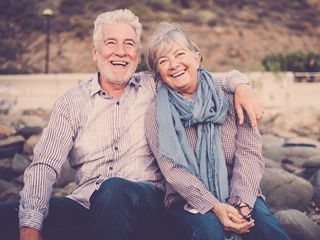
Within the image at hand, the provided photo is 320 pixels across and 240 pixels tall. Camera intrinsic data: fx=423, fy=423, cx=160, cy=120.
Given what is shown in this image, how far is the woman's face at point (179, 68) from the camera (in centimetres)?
296

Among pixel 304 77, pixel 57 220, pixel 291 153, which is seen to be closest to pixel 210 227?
pixel 57 220

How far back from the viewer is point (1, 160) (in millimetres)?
6242

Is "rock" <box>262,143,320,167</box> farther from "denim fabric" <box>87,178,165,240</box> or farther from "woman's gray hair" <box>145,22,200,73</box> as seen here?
"denim fabric" <box>87,178,165,240</box>

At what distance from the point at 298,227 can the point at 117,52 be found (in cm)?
195

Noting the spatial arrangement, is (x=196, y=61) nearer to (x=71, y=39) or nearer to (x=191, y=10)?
(x=71, y=39)

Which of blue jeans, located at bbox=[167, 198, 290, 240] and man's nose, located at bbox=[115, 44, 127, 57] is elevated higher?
man's nose, located at bbox=[115, 44, 127, 57]

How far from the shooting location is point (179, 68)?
9.66 ft

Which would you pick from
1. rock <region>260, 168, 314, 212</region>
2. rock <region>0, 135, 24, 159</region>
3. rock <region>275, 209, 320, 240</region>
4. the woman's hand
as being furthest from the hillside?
the woman's hand

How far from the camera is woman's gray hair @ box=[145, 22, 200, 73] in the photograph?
2.96 m

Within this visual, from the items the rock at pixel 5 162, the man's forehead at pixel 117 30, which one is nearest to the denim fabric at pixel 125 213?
the man's forehead at pixel 117 30

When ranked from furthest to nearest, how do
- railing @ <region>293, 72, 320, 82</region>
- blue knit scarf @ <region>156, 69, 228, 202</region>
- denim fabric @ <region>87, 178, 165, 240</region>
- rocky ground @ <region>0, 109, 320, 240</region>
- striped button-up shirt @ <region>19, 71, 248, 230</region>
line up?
railing @ <region>293, 72, 320, 82</region> < rocky ground @ <region>0, 109, 320, 240</region> < striped button-up shirt @ <region>19, 71, 248, 230</region> < blue knit scarf @ <region>156, 69, 228, 202</region> < denim fabric @ <region>87, 178, 165, 240</region>

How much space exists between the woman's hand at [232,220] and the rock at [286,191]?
6.09 ft

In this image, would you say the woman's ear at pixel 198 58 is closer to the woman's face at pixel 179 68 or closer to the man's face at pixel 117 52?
the woman's face at pixel 179 68

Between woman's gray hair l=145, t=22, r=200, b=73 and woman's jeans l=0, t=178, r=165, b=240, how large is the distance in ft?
3.08
